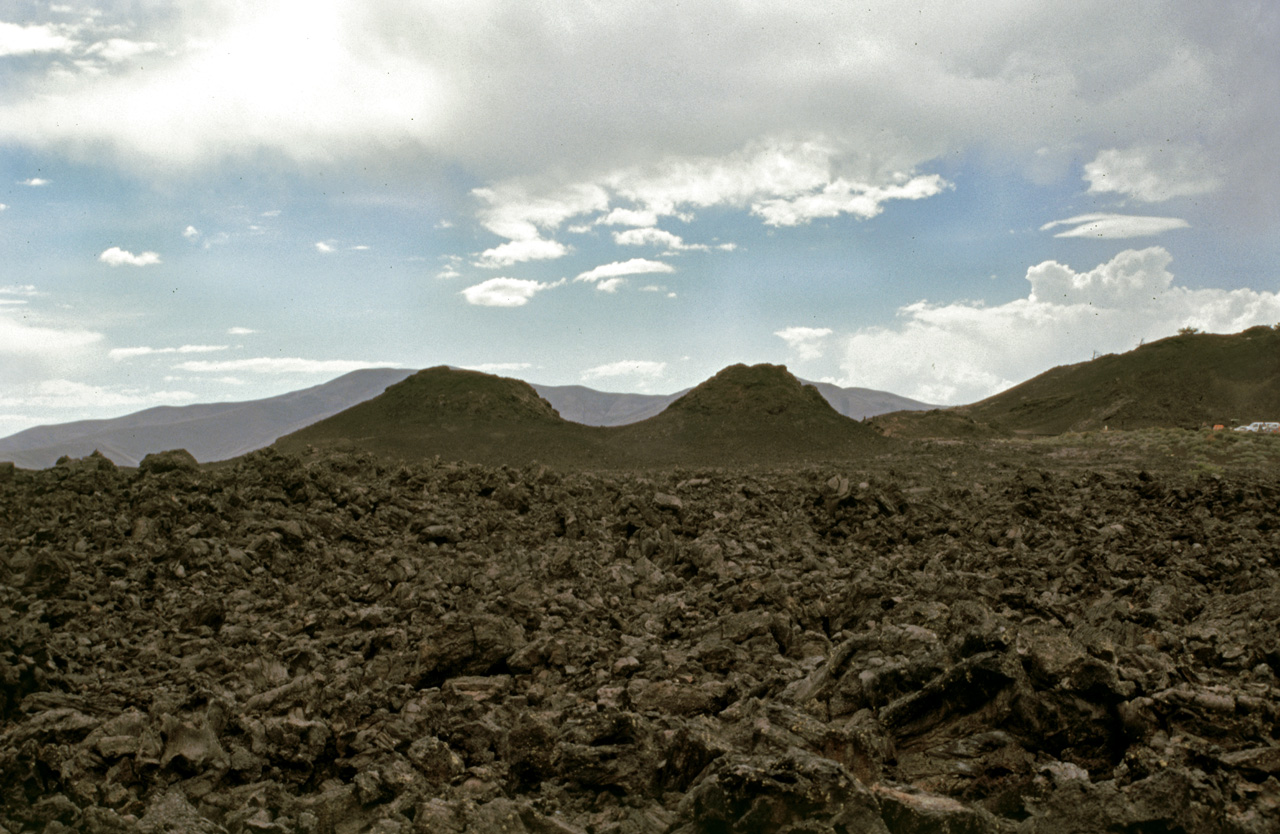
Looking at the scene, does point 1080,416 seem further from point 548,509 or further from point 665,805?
point 665,805

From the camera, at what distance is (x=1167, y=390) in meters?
61.0

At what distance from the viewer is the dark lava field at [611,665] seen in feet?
12.9

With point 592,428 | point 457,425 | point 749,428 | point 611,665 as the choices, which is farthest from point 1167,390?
point 611,665

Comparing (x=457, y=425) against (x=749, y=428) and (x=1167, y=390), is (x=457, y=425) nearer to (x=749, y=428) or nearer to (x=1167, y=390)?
(x=749, y=428)

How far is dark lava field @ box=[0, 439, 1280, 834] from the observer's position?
394cm

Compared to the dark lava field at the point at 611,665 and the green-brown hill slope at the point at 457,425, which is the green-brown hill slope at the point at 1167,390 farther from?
Result: the dark lava field at the point at 611,665

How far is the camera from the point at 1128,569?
29.8 feet

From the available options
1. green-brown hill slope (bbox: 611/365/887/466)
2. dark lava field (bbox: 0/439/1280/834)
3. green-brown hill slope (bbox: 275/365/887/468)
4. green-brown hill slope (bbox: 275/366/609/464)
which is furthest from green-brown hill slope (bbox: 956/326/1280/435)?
dark lava field (bbox: 0/439/1280/834)

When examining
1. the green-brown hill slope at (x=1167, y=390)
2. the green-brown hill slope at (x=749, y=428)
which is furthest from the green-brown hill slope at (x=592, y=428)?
the green-brown hill slope at (x=1167, y=390)

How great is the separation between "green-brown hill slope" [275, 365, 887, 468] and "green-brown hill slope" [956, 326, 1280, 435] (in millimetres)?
24644

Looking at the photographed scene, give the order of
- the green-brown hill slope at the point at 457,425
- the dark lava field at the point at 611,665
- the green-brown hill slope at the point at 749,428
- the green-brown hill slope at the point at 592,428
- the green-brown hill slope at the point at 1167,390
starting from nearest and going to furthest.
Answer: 1. the dark lava field at the point at 611,665
2. the green-brown hill slope at the point at 592,428
3. the green-brown hill slope at the point at 457,425
4. the green-brown hill slope at the point at 749,428
5. the green-brown hill slope at the point at 1167,390

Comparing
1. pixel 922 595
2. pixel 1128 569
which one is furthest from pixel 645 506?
pixel 1128 569

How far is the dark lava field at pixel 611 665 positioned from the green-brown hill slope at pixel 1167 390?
5259cm

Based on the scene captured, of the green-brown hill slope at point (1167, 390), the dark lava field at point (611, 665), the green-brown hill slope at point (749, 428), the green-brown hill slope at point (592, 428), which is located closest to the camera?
the dark lava field at point (611, 665)
